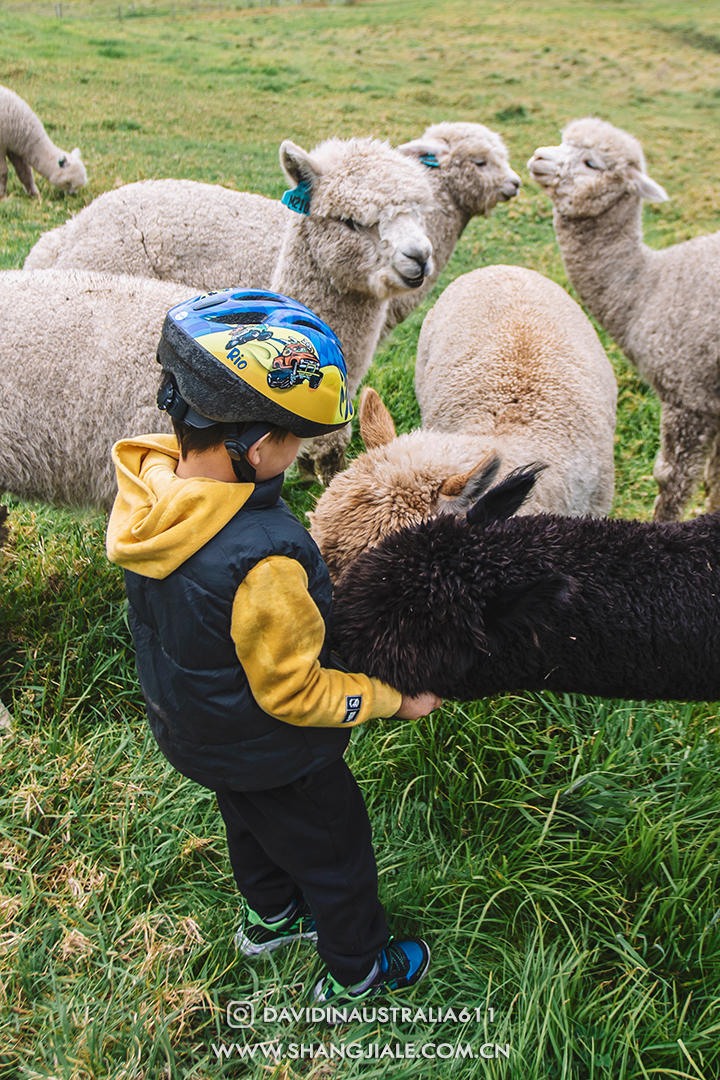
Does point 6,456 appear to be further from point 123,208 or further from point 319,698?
point 123,208

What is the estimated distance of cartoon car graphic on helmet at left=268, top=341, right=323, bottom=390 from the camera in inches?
55.9

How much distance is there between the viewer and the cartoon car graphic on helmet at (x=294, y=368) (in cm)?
142

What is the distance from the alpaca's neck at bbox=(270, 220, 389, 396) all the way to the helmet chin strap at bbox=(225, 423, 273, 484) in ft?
7.19

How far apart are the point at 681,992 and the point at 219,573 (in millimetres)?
1797

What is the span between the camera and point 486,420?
119 inches

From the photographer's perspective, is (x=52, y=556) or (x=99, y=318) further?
(x=52, y=556)

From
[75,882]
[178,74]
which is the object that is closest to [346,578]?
[75,882]

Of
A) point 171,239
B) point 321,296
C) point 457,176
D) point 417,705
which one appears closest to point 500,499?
point 417,705

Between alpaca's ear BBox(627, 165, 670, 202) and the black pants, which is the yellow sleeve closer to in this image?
the black pants

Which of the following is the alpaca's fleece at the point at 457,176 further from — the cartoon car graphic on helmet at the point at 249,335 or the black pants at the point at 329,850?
the black pants at the point at 329,850

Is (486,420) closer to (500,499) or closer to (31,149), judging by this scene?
(500,499)

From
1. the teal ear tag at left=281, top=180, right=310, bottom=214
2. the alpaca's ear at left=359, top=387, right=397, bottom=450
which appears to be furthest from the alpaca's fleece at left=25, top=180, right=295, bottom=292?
the alpaca's ear at left=359, top=387, right=397, bottom=450

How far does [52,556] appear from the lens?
3.31 metres

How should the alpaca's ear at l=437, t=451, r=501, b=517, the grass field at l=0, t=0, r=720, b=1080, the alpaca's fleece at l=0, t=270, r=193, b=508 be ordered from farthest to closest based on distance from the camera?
the alpaca's fleece at l=0, t=270, r=193, b=508, the alpaca's ear at l=437, t=451, r=501, b=517, the grass field at l=0, t=0, r=720, b=1080
